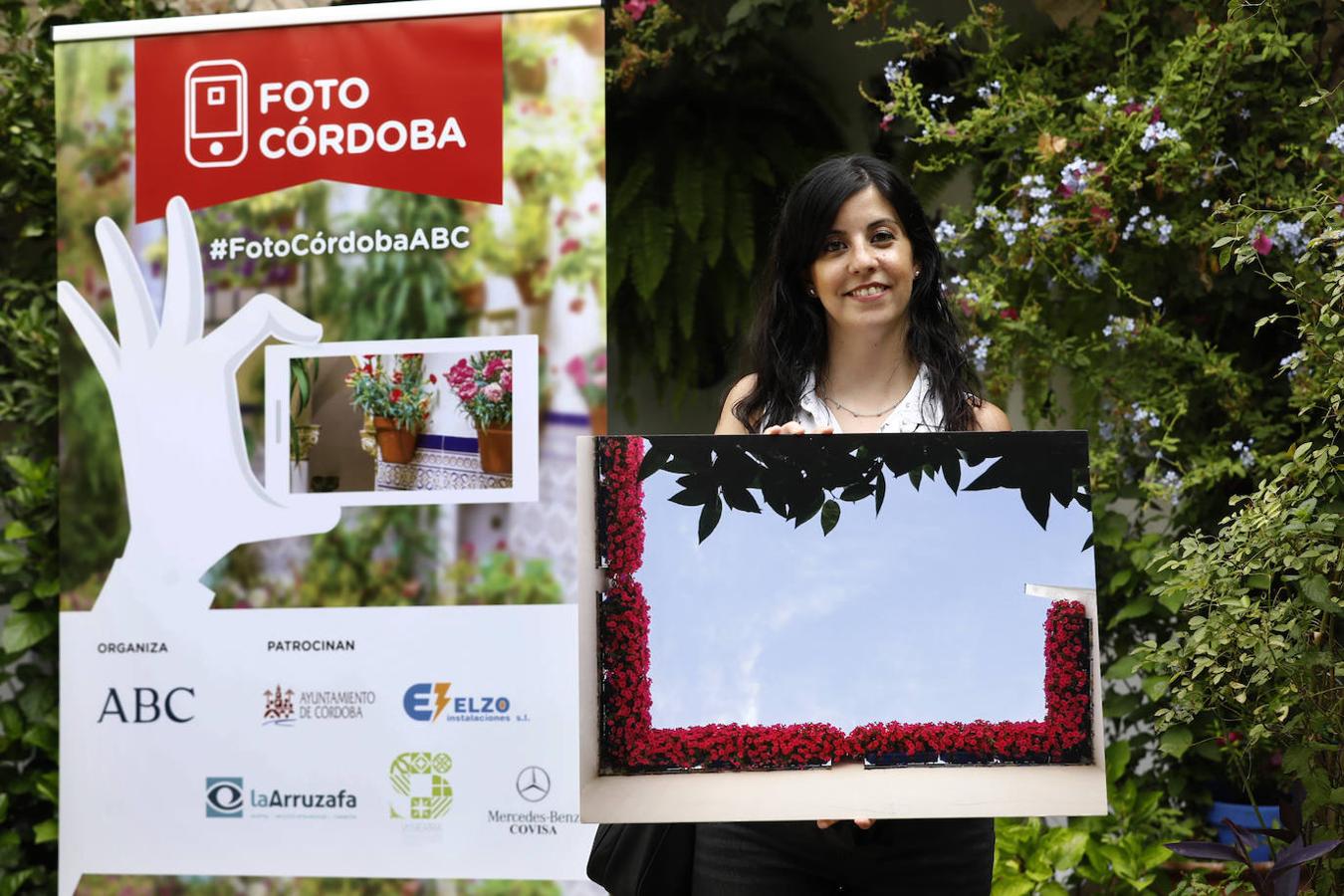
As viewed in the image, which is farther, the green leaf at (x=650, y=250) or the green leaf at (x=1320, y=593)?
the green leaf at (x=650, y=250)

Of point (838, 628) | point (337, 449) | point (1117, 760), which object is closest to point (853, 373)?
point (838, 628)

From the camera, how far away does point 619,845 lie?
1722 mm

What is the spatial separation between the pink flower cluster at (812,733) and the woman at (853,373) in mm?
111

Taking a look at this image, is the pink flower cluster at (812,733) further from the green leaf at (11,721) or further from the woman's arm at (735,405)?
the green leaf at (11,721)

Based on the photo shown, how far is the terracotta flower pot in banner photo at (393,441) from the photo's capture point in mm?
2973

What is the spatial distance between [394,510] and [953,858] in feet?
5.64

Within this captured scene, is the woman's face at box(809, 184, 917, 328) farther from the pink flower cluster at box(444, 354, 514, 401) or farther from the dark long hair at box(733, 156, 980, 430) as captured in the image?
the pink flower cluster at box(444, 354, 514, 401)

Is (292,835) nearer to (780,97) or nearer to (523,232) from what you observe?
(523,232)

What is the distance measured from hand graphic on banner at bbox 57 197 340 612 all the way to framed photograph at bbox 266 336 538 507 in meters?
0.07

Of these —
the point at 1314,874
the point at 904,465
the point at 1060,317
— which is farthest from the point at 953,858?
the point at 1060,317

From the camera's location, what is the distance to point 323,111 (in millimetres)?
3045

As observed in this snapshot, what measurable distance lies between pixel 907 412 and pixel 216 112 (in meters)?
1.98

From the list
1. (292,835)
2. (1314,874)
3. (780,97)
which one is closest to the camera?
(1314,874)

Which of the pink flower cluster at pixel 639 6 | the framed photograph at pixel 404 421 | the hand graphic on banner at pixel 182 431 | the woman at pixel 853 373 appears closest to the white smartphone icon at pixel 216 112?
the hand graphic on banner at pixel 182 431
